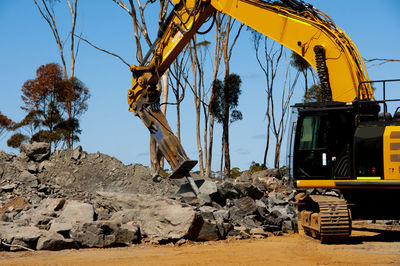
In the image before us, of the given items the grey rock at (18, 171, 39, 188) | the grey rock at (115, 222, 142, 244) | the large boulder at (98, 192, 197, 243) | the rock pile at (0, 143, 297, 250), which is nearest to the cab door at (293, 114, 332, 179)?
the rock pile at (0, 143, 297, 250)

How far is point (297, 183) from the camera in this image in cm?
1157

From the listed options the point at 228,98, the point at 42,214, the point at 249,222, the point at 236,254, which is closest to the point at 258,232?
the point at 249,222

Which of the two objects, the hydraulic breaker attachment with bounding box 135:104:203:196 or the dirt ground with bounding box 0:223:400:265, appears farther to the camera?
the hydraulic breaker attachment with bounding box 135:104:203:196

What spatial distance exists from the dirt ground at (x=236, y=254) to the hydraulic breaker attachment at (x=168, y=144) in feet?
13.0

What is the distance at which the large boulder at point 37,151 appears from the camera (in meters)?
21.6

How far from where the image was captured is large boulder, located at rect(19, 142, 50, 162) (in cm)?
2164

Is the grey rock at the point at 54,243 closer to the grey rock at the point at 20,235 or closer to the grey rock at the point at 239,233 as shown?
the grey rock at the point at 20,235

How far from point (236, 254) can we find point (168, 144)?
20.8ft

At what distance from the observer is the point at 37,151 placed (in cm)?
2169

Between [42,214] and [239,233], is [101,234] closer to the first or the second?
[42,214]

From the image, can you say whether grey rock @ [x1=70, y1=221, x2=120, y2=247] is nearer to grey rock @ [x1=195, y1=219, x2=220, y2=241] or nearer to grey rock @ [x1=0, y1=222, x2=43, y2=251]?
grey rock @ [x1=0, y1=222, x2=43, y2=251]

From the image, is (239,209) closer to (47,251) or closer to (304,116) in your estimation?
(304,116)

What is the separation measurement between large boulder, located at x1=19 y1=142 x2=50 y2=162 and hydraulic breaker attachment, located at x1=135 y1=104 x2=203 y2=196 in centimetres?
689

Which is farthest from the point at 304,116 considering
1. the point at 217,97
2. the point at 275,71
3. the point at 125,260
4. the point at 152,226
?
the point at 275,71
